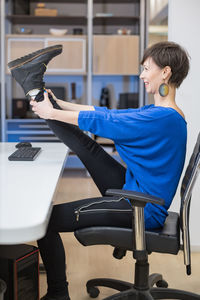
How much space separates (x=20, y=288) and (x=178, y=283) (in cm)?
97

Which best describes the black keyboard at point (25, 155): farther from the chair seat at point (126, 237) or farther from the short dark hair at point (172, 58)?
the short dark hair at point (172, 58)

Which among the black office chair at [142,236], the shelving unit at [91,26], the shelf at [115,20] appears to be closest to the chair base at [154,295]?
the black office chair at [142,236]

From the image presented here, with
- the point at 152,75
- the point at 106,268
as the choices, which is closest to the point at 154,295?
the point at 106,268

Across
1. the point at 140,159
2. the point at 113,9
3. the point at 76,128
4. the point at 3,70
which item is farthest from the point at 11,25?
the point at 140,159

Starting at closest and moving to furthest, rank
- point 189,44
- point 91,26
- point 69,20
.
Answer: point 189,44 → point 91,26 → point 69,20

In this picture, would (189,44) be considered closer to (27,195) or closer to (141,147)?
(141,147)

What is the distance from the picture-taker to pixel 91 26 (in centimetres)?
549

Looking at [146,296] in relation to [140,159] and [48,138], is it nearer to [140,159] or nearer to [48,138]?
[140,159]

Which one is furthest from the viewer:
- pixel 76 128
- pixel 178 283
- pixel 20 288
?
pixel 178 283

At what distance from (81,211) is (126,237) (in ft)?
0.66

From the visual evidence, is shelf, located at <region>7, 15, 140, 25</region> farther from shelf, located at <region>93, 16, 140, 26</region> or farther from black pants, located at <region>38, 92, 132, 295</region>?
black pants, located at <region>38, 92, 132, 295</region>

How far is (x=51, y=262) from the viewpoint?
70.7 inches

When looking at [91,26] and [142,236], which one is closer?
[142,236]

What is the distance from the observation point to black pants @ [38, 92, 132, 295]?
5.54ft
